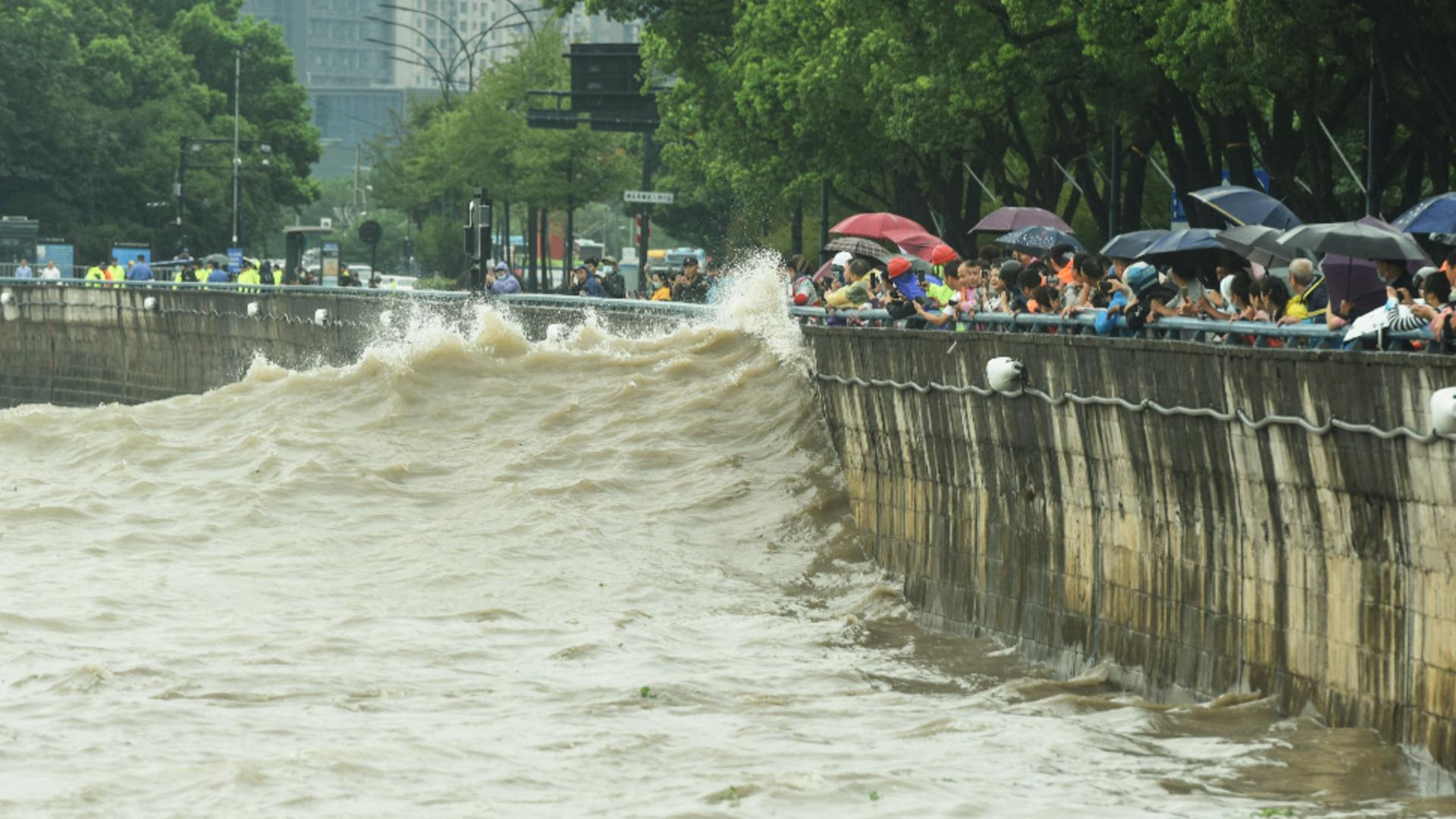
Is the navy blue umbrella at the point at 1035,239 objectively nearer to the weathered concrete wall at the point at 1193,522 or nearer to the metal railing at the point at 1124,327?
the metal railing at the point at 1124,327

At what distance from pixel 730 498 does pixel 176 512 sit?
17.6 ft

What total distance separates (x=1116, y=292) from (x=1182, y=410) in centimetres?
226

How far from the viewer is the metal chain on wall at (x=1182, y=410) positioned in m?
12.6

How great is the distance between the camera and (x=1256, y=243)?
57.6 feet

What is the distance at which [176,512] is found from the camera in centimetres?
2470

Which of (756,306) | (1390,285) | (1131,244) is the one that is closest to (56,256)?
(756,306)

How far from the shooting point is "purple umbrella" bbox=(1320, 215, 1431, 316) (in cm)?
1600

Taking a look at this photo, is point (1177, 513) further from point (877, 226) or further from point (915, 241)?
point (877, 226)

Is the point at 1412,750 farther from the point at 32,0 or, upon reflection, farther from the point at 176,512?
the point at 32,0

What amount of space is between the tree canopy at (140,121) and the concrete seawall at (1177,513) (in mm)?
60976

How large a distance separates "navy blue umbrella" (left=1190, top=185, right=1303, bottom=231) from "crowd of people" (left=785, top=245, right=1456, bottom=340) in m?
0.43

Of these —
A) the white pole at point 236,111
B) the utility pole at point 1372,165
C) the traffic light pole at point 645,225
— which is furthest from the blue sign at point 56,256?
the utility pole at point 1372,165

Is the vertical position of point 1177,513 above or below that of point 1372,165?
below

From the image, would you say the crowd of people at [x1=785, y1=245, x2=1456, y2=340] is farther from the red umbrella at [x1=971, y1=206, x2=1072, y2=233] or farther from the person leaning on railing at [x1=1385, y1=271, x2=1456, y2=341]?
the red umbrella at [x1=971, y1=206, x2=1072, y2=233]
